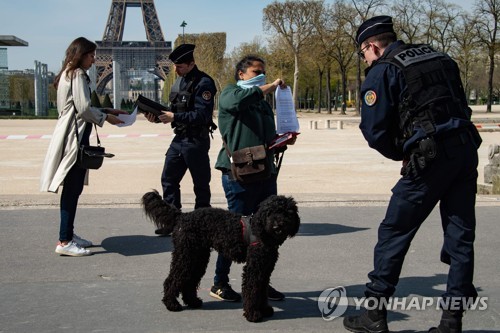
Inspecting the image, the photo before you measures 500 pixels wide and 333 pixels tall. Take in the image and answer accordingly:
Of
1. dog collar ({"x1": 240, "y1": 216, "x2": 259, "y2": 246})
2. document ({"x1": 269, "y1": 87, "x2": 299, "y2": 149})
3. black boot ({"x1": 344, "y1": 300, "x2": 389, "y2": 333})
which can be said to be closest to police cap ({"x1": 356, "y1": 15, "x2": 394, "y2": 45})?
document ({"x1": 269, "y1": 87, "x2": 299, "y2": 149})

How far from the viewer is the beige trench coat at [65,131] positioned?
595 centimetres

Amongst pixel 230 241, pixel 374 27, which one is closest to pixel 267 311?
pixel 230 241

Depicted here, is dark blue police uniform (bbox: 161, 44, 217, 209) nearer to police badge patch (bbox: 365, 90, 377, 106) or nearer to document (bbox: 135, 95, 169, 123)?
document (bbox: 135, 95, 169, 123)

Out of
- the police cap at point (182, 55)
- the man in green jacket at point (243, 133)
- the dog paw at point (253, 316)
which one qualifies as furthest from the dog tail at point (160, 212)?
the police cap at point (182, 55)

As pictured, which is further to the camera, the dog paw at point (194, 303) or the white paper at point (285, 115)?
the white paper at point (285, 115)

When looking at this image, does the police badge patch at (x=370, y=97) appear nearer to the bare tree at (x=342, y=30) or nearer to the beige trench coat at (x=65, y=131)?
the beige trench coat at (x=65, y=131)

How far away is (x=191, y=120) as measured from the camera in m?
6.43

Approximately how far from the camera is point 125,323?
4.17 m

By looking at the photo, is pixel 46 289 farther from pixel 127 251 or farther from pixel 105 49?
pixel 105 49

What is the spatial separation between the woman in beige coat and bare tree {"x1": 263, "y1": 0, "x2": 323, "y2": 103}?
50.8 meters

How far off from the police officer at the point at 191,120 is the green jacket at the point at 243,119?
177 cm

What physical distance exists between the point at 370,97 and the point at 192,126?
3389mm

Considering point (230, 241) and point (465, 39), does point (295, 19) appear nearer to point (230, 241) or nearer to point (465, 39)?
point (465, 39)

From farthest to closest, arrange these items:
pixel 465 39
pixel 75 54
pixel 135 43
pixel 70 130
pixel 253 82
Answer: pixel 135 43
pixel 465 39
pixel 70 130
pixel 75 54
pixel 253 82
